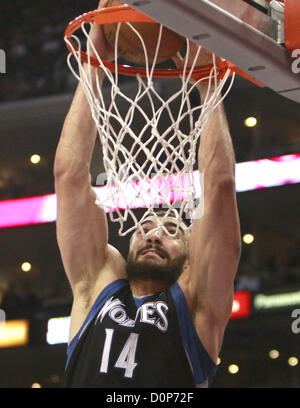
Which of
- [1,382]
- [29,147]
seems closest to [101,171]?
[29,147]

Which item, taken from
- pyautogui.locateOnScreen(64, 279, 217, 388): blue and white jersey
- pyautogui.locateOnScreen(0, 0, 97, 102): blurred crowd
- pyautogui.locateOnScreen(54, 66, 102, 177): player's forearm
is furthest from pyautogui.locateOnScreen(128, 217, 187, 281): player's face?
pyautogui.locateOnScreen(0, 0, 97, 102): blurred crowd

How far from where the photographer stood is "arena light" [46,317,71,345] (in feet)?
21.0

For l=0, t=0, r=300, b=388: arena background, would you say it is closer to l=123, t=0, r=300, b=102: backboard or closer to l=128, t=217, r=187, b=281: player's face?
l=128, t=217, r=187, b=281: player's face

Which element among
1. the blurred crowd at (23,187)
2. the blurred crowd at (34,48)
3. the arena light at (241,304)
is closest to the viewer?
the arena light at (241,304)

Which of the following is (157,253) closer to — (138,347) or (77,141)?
(138,347)

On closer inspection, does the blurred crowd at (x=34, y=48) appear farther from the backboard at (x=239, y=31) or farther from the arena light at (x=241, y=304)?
the backboard at (x=239, y=31)

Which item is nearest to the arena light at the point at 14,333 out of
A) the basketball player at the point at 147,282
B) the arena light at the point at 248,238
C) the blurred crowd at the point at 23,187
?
the blurred crowd at the point at 23,187

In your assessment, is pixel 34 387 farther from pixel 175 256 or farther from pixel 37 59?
pixel 175 256

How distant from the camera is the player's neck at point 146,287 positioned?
11.2 feet

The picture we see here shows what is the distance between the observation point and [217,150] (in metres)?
3.27

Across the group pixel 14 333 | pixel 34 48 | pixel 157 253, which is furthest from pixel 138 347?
pixel 34 48

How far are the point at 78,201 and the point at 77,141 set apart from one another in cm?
25

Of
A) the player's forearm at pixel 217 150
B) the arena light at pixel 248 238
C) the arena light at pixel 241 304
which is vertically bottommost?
the player's forearm at pixel 217 150

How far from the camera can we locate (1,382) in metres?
7.20
